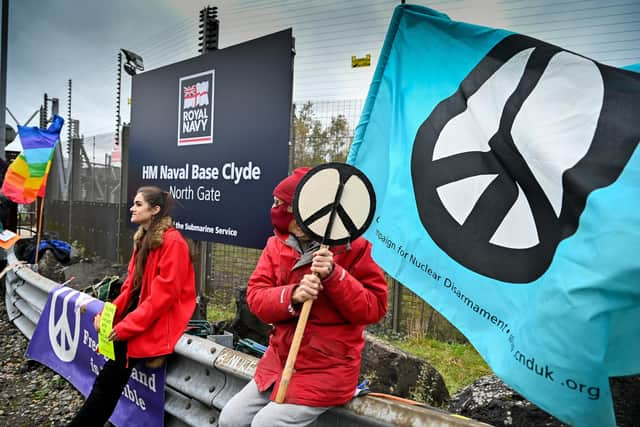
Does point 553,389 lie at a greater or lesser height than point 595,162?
lesser

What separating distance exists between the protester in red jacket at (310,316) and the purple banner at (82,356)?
139 cm

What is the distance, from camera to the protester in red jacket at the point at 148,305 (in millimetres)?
3045

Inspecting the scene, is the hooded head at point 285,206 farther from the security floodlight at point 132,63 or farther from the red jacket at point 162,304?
the security floodlight at point 132,63

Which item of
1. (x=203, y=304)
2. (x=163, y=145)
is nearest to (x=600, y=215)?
(x=203, y=304)

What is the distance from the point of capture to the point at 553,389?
1.44 m

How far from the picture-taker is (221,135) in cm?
418

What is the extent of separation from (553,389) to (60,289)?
4.66 m

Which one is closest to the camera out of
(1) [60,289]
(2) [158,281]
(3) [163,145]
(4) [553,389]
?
(4) [553,389]

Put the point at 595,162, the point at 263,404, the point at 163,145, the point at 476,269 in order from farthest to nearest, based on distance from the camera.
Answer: the point at 163,145 < the point at 263,404 < the point at 476,269 < the point at 595,162

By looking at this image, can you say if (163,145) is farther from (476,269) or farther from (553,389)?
(553,389)

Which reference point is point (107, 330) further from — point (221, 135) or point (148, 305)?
point (221, 135)

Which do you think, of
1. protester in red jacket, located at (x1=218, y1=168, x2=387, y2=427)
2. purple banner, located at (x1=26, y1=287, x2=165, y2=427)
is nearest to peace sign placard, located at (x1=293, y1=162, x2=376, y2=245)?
protester in red jacket, located at (x1=218, y1=168, x2=387, y2=427)

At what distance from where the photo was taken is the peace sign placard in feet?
6.32

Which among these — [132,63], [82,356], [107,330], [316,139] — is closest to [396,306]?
[316,139]
